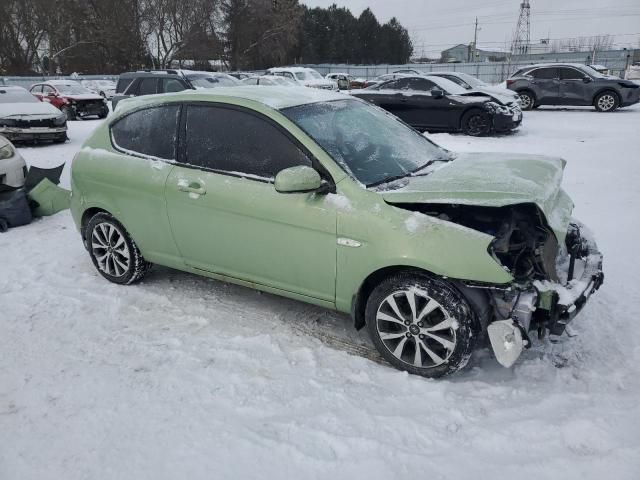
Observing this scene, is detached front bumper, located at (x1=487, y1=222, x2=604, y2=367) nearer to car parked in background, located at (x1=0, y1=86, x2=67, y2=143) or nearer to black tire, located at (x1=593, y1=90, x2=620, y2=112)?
car parked in background, located at (x1=0, y1=86, x2=67, y2=143)

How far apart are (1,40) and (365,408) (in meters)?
51.9

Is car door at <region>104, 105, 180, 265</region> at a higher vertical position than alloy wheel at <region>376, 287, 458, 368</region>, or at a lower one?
higher

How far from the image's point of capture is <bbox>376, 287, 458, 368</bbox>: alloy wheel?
3131 mm

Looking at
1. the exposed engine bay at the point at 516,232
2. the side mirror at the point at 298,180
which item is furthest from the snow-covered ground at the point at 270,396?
the side mirror at the point at 298,180

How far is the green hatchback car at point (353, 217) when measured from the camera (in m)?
3.07

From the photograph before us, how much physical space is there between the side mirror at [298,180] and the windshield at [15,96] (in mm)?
12739

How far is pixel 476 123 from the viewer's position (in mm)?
12734

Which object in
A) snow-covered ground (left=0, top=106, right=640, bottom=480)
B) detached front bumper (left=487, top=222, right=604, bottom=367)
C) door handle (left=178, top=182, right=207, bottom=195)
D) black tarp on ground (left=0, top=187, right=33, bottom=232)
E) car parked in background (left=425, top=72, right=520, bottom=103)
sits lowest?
snow-covered ground (left=0, top=106, right=640, bottom=480)

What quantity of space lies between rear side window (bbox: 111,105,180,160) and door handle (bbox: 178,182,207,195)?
0.30 meters

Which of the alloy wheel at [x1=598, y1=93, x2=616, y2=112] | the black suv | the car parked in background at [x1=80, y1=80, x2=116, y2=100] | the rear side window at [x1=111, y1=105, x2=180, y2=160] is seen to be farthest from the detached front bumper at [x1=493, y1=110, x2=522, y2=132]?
the car parked in background at [x1=80, y1=80, x2=116, y2=100]

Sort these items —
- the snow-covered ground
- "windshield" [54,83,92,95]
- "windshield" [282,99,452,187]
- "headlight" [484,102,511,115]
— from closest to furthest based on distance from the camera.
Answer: the snow-covered ground → "windshield" [282,99,452,187] → "headlight" [484,102,511,115] → "windshield" [54,83,92,95]

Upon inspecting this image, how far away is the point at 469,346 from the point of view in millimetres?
3107

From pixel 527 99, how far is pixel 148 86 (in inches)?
480

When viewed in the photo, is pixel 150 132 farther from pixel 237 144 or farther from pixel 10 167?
pixel 10 167
